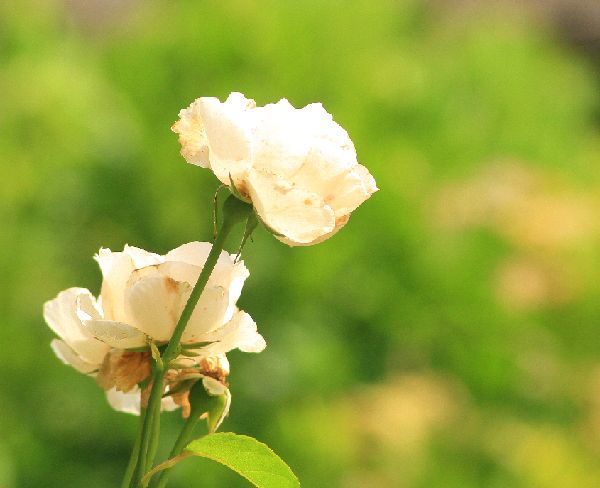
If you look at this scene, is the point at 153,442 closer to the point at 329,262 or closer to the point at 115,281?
the point at 115,281

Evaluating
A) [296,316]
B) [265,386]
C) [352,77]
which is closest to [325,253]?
[296,316]

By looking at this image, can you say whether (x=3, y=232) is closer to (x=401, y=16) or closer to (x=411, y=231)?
(x=411, y=231)

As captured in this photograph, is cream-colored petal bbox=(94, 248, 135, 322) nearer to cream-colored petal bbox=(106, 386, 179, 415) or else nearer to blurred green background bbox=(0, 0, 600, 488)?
cream-colored petal bbox=(106, 386, 179, 415)

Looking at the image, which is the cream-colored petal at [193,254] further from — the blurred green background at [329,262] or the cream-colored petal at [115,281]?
the blurred green background at [329,262]

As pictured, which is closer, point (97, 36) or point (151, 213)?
point (151, 213)

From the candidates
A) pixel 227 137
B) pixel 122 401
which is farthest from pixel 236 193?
pixel 122 401

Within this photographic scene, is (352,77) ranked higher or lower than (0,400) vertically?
higher

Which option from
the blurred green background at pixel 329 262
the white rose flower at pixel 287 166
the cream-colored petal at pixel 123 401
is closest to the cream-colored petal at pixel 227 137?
the white rose flower at pixel 287 166
